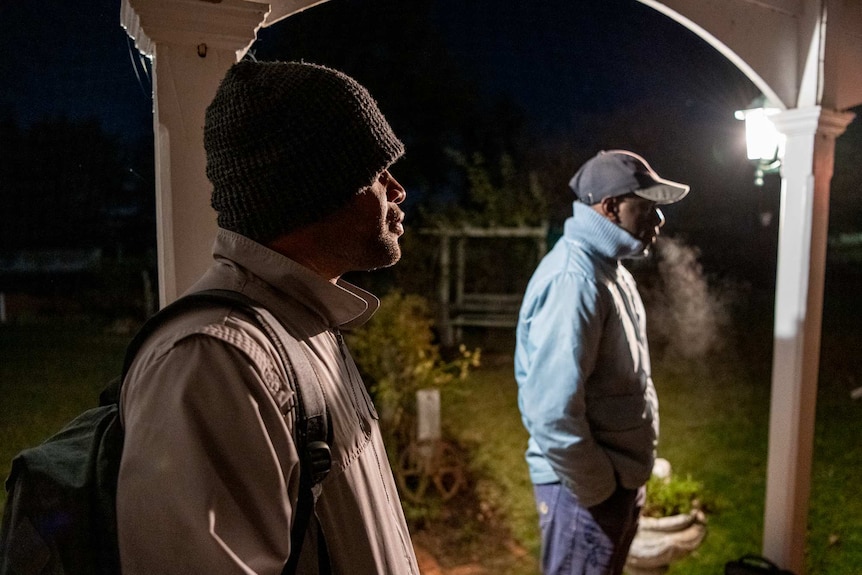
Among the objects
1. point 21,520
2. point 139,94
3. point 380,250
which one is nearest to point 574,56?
point 139,94

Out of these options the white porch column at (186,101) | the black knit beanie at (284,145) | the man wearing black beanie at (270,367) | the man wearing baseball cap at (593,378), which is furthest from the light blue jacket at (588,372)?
the black knit beanie at (284,145)

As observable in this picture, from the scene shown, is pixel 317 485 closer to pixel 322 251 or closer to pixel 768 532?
pixel 322 251

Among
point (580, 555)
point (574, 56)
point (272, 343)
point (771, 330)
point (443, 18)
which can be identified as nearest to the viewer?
point (272, 343)

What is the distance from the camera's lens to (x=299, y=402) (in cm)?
83

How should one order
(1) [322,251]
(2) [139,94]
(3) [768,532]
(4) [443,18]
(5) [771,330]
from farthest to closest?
1. (4) [443,18]
2. (5) [771,330]
3. (3) [768,532]
4. (2) [139,94]
5. (1) [322,251]

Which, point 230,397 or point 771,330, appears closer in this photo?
point 230,397

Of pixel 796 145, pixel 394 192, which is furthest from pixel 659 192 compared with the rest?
pixel 394 192

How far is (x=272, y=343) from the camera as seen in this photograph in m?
0.84

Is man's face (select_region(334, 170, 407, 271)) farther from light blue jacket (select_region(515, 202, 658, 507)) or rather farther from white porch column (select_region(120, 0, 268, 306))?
light blue jacket (select_region(515, 202, 658, 507))

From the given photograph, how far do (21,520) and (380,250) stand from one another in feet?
1.99

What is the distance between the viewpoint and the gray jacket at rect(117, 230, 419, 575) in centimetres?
70

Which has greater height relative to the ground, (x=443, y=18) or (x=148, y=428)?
(x=443, y=18)

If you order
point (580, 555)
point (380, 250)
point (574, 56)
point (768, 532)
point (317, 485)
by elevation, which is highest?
point (574, 56)

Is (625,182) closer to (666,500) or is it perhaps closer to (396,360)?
(666,500)
